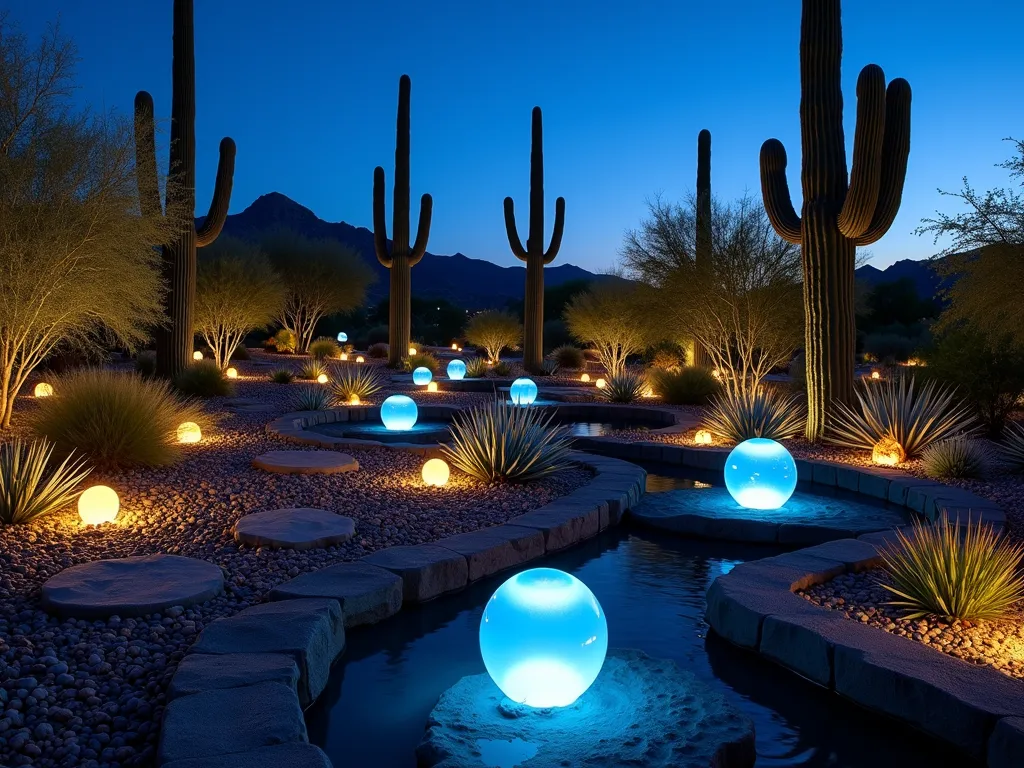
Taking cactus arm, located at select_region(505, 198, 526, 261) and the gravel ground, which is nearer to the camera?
the gravel ground

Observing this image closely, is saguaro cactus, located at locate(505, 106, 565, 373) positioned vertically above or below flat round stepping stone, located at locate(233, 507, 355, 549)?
above

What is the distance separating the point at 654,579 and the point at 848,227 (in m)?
6.05

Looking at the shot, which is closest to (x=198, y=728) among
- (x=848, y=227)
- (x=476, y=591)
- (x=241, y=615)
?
(x=241, y=615)

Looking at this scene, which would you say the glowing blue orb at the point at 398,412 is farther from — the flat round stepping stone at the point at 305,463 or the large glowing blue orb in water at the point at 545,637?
the large glowing blue orb in water at the point at 545,637

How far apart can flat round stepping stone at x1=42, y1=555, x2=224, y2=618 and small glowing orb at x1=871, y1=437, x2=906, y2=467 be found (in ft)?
23.0

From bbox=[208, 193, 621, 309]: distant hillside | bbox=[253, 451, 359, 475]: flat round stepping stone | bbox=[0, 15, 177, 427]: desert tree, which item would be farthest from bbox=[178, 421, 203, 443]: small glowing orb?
bbox=[208, 193, 621, 309]: distant hillside

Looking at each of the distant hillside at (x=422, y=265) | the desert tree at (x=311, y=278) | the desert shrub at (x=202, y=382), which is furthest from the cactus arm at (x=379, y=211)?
the distant hillside at (x=422, y=265)

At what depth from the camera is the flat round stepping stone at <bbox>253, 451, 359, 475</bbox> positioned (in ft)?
25.9

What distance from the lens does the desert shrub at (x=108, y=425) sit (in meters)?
7.62

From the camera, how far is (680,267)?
52.6 feet

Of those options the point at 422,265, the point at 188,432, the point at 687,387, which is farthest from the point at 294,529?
the point at 422,265

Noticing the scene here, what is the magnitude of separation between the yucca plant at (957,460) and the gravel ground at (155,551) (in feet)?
11.4

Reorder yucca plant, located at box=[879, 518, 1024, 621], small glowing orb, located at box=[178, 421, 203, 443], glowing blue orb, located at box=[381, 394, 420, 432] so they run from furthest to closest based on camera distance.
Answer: glowing blue orb, located at box=[381, 394, 420, 432] → small glowing orb, located at box=[178, 421, 203, 443] → yucca plant, located at box=[879, 518, 1024, 621]

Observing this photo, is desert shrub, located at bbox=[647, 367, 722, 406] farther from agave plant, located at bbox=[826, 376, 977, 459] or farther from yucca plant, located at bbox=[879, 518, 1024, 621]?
yucca plant, located at bbox=[879, 518, 1024, 621]
